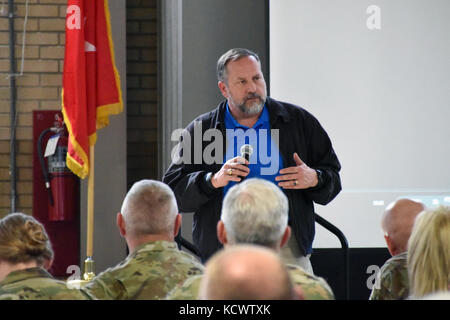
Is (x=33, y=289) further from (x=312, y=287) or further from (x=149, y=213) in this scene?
(x=312, y=287)

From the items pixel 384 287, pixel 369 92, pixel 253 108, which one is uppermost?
pixel 369 92

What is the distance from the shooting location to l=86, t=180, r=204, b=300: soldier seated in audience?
211 centimetres

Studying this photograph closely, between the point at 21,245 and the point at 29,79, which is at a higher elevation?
the point at 29,79

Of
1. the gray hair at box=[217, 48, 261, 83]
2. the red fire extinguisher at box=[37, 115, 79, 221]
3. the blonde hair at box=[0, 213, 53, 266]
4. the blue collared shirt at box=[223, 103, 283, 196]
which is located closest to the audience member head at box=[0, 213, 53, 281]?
the blonde hair at box=[0, 213, 53, 266]

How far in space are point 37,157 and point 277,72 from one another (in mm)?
1748

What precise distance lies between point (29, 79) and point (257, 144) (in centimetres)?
259

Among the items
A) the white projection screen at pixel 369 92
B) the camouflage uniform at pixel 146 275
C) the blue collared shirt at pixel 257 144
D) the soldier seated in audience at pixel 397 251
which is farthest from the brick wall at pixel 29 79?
the soldier seated in audience at pixel 397 251

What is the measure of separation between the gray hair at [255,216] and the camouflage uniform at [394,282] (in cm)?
44

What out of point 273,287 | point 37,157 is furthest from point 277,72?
point 273,287

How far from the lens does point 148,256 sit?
2.15 meters

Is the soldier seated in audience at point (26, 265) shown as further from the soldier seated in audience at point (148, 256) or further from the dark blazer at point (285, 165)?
the dark blazer at point (285, 165)

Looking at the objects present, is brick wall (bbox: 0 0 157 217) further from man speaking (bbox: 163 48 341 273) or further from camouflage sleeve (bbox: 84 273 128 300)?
camouflage sleeve (bbox: 84 273 128 300)

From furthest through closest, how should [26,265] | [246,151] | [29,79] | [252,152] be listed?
[29,79] < [252,152] < [246,151] < [26,265]

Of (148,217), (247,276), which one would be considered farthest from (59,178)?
(247,276)
